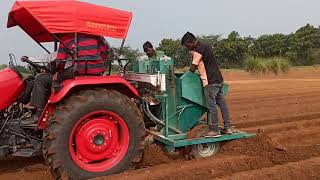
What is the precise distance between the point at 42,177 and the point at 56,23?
184 centimetres

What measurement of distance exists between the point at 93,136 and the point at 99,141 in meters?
0.10

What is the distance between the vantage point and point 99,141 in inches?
210

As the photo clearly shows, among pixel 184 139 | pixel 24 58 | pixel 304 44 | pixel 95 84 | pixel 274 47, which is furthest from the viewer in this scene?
pixel 274 47

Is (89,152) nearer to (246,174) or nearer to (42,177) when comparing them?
(42,177)

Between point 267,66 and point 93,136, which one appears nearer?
point 93,136

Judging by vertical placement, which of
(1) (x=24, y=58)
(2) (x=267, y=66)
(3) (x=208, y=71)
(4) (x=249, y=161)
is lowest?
(4) (x=249, y=161)

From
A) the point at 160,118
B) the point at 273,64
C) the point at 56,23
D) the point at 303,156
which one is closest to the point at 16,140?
the point at 56,23

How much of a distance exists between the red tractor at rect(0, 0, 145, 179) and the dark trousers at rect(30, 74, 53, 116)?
0.23 metres

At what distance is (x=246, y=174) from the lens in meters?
5.22

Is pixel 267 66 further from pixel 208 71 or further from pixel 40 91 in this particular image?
pixel 40 91

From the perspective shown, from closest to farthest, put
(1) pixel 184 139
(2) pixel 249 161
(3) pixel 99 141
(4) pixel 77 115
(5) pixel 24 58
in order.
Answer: (4) pixel 77 115
(3) pixel 99 141
(5) pixel 24 58
(2) pixel 249 161
(1) pixel 184 139

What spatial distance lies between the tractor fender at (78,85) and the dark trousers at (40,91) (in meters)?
0.21

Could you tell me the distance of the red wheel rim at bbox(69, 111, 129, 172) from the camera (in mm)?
5199

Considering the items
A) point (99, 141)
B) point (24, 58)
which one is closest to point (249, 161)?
point (99, 141)
